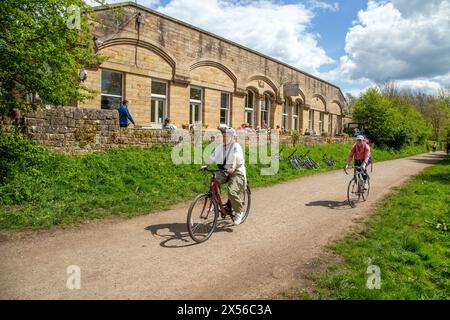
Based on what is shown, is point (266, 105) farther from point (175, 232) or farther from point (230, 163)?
point (175, 232)

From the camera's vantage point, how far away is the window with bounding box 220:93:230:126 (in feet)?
69.2

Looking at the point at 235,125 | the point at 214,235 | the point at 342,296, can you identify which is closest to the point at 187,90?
the point at 235,125

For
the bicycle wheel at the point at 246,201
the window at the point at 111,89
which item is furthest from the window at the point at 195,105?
the bicycle wheel at the point at 246,201

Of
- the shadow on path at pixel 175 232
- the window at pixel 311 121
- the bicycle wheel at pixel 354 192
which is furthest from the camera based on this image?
the window at pixel 311 121

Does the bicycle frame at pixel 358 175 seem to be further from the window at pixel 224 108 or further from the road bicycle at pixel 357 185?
the window at pixel 224 108

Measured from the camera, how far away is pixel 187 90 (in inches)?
704

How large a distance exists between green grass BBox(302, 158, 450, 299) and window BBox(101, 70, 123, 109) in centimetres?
1190

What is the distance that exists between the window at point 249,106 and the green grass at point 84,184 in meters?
12.1

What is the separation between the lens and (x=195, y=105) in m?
19.1

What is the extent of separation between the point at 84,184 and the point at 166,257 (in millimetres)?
4793

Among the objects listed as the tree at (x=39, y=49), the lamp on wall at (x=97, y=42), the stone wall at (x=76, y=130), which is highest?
the lamp on wall at (x=97, y=42)

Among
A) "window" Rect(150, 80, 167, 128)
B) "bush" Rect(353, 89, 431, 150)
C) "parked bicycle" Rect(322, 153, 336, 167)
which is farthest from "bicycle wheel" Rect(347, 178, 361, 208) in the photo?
"bush" Rect(353, 89, 431, 150)

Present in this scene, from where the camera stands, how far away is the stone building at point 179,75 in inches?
569

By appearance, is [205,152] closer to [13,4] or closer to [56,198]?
[56,198]
